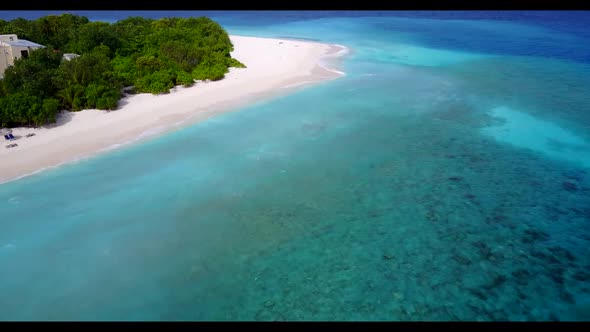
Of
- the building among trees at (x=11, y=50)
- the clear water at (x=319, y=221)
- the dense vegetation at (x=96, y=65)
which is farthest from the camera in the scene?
the building among trees at (x=11, y=50)

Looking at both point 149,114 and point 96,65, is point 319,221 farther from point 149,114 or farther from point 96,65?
point 96,65

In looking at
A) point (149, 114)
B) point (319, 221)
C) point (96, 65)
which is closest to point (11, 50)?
point (96, 65)

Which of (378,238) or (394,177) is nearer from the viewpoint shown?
(378,238)

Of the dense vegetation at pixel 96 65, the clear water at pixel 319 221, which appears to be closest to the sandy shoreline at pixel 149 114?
the dense vegetation at pixel 96 65

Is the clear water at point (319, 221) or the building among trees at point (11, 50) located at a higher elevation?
the building among trees at point (11, 50)

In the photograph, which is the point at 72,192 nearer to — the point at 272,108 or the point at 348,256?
the point at 348,256

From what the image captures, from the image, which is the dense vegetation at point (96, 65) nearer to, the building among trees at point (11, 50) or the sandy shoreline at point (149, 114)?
the sandy shoreline at point (149, 114)
